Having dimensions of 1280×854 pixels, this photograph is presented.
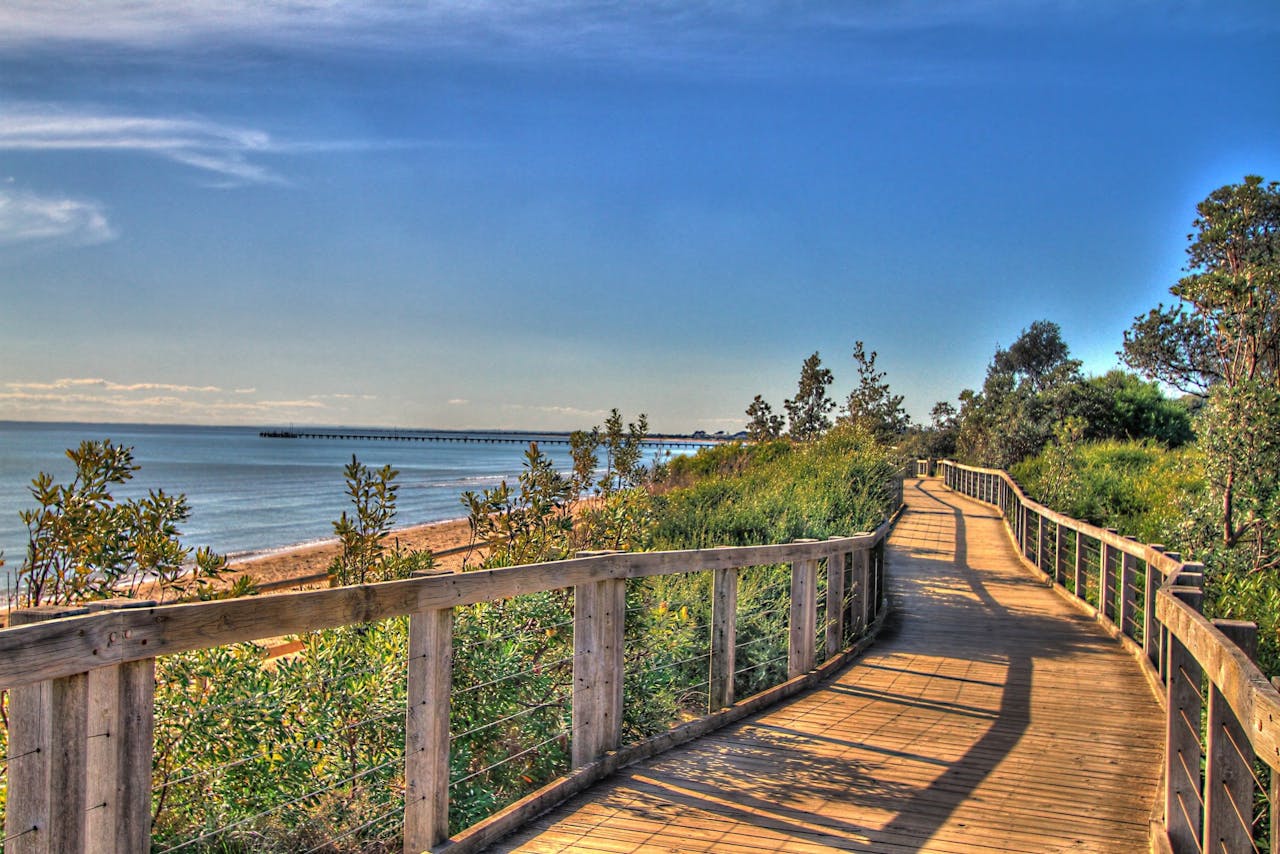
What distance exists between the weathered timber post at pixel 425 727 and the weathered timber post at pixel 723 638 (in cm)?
292

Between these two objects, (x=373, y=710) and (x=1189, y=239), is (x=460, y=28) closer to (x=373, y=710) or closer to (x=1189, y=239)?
(x=373, y=710)

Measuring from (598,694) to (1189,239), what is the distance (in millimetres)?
27968

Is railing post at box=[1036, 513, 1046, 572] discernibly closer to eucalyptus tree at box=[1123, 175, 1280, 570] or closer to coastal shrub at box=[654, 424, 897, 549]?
coastal shrub at box=[654, 424, 897, 549]

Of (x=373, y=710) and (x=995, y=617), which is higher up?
(x=373, y=710)

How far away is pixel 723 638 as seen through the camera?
21.8 ft

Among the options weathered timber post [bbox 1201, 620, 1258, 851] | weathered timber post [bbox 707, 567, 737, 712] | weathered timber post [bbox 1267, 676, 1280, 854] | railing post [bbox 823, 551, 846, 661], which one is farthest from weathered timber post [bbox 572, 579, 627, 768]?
railing post [bbox 823, 551, 846, 661]

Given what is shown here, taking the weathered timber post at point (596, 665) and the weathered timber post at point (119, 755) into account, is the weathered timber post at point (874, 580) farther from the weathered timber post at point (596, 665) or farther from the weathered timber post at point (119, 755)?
the weathered timber post at point (119, 755)

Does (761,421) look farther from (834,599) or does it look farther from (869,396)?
(834,599)

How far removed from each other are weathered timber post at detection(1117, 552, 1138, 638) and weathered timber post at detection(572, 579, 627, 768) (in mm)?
6966

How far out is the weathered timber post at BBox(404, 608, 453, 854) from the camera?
12.5 feet

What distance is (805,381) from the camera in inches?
1136

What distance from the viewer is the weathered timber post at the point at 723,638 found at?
21.5 feet

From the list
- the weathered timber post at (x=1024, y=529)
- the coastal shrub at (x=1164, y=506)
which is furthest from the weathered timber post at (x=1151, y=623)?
the weathered timber post at (x=1024, y=529)

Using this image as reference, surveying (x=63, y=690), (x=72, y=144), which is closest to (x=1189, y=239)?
(x=63, y=690)
